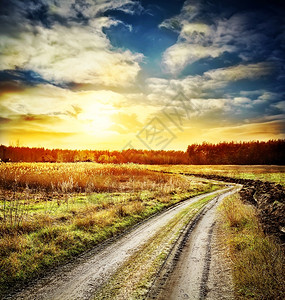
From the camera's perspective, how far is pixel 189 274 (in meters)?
5.93

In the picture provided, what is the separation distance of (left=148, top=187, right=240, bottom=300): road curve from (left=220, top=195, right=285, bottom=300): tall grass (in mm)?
636

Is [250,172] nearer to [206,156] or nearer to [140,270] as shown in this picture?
[140,270]

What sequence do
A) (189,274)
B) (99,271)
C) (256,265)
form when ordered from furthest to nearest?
(99,271) < (189,274) < (256,265)

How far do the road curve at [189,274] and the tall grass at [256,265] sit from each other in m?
0.64

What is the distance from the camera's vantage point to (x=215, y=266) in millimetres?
6473

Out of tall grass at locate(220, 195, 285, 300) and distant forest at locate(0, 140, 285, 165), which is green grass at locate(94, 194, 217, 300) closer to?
tall grass at locate(220, 195, 285, 300)

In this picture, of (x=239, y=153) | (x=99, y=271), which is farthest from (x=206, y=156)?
(x=99, y=271)

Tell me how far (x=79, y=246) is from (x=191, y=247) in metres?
4.48

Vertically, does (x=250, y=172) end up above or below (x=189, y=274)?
above

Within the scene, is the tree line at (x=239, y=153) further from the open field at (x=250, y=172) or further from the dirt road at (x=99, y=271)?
the dirt road at (x=99, y=271)

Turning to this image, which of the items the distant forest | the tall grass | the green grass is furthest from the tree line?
the green grass

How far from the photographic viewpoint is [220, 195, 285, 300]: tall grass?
4.77 m

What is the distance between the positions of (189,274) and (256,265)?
190 cm

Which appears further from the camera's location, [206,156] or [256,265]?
[206,156]
